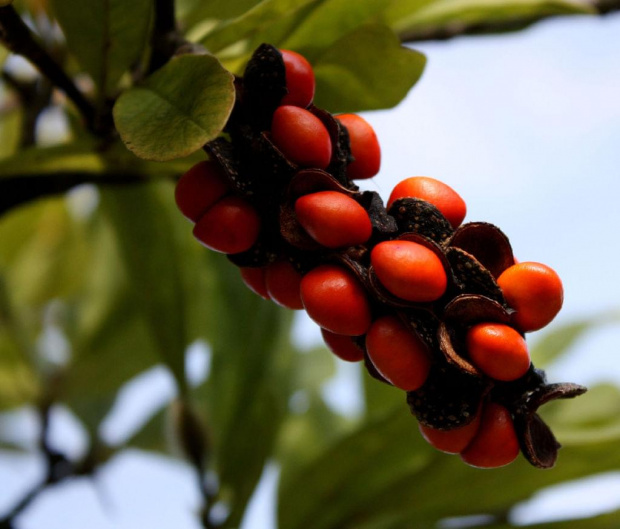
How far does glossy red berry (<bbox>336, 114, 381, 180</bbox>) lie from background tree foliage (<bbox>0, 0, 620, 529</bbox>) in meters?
0.11

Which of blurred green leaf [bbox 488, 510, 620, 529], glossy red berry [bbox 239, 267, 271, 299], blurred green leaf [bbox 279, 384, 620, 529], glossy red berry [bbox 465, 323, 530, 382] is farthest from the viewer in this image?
blurred green leaf [bbox 279, 384, 620, 529]

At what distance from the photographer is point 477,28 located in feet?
3.59

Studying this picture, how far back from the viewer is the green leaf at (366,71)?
2.25ft

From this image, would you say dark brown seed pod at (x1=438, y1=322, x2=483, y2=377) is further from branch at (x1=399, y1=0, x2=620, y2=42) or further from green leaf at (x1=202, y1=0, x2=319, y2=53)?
branch at (x1=399, y1=0, x2=620, y2=42)

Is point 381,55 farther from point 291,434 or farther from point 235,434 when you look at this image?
point 291,434

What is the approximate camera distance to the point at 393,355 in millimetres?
492

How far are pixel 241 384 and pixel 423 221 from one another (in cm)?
71

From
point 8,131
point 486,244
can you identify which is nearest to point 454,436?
point 486,244

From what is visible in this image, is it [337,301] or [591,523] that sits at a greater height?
[337,301]

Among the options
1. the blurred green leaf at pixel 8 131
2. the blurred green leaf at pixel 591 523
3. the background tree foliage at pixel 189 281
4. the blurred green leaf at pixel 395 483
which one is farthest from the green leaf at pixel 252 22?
the blurred green leaf at pixel 8 131

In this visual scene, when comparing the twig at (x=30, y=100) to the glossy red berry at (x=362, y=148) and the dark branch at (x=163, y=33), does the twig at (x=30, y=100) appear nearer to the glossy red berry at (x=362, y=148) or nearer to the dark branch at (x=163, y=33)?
the dark branch at (x=163, y=33)

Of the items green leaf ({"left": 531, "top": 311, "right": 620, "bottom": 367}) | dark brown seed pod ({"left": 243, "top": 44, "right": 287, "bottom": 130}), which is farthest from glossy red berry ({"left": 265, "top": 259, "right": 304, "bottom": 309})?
green leaf ({"left": 531, "top": 311, "right": 620, "bottom": 367})

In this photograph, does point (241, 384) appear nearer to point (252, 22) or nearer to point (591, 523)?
point (591, 523)

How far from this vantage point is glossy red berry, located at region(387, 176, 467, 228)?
54cm
